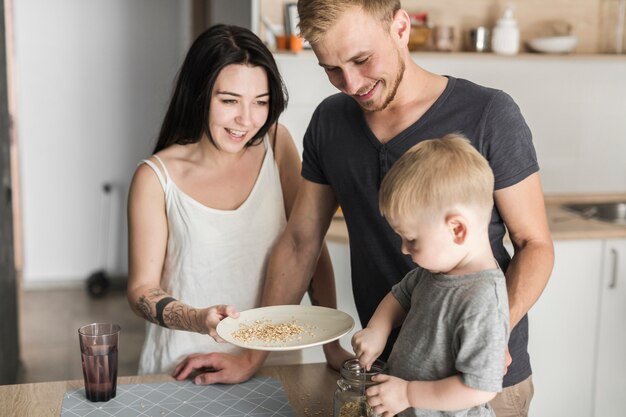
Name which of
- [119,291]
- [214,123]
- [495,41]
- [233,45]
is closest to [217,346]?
[214,123]

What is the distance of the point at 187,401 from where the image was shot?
1.65 m

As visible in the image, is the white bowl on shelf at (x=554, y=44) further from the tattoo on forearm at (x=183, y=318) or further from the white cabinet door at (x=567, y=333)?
the tattoo on forearm at (x=183, y=318)

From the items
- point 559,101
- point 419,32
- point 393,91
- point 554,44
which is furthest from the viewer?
point 559,101

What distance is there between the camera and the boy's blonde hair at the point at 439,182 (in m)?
1.21

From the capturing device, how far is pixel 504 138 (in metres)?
1.58

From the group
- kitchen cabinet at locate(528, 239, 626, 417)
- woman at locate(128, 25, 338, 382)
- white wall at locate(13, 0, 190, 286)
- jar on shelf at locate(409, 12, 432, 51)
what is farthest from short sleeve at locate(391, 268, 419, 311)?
white wall at locate(13, 0, 190, 286)

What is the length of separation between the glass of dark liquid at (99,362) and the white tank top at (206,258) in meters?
0.37

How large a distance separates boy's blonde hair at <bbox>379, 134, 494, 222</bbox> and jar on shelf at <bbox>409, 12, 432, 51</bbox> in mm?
2429

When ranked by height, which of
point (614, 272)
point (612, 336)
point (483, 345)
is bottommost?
point (612, 336)

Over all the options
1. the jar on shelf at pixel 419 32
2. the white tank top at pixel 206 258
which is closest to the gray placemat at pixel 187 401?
the white tank top at pixel 206 258

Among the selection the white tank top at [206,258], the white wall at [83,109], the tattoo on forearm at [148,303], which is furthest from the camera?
the white wall at [83,109]

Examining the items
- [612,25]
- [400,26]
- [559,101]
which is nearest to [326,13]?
[400,26]

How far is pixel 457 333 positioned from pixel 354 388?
0.79ft

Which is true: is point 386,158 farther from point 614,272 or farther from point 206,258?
point 614,272
